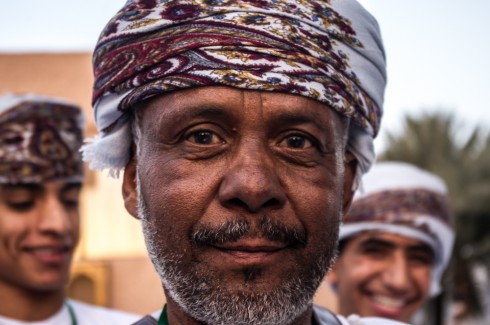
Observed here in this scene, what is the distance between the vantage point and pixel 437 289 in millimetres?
5527

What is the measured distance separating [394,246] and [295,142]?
8.74 ft

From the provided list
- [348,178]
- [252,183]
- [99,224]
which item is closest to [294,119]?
[252,183]

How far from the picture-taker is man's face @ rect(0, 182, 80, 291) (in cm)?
477

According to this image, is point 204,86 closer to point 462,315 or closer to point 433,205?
point 433,205

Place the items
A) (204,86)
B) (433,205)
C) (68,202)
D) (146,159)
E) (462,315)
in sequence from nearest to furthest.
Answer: (204,86) < (146,159) < (68,202) < (433,205) < (462,315)

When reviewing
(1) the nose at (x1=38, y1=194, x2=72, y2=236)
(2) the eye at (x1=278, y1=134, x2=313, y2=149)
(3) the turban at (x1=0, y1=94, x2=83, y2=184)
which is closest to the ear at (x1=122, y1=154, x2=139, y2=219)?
(2) the eye at (x1=278, y1=134, x2=313, y2=149)

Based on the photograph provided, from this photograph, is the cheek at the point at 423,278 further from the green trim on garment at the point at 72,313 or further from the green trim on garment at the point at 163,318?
the green trim on garment at the point at 163,318

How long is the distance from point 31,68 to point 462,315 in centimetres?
1196

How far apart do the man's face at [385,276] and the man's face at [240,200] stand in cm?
244

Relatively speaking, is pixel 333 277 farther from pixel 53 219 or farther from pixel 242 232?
pixel 242 232

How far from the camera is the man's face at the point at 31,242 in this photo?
15.7ft

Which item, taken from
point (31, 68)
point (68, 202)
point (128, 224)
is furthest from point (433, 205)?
point (31, 68)

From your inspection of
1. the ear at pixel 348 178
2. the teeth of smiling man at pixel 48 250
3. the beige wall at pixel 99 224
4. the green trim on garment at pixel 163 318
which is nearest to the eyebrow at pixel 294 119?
the ear at pixel 348 178

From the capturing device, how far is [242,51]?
8.61 feet
